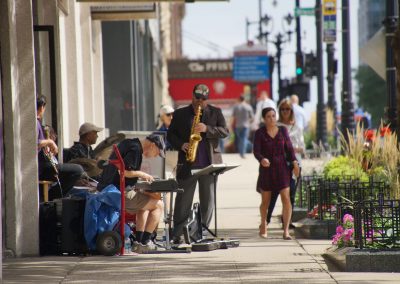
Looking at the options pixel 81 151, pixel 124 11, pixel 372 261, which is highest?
pixel 124 11

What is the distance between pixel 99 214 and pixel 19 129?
3.91ft

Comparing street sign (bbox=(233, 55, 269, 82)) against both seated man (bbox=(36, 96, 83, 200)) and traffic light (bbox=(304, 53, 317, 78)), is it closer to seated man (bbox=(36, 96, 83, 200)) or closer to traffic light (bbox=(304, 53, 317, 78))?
traffic light (bbox=(304, 53, 317, 78))

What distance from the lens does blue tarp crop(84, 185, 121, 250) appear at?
45.1ft

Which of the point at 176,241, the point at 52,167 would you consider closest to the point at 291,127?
the point at 176,241

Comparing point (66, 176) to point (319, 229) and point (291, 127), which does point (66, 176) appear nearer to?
point (319, 229)

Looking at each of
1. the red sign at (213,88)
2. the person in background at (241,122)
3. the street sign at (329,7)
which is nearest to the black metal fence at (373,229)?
the street sign at (329,7)

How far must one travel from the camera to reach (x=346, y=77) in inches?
1187

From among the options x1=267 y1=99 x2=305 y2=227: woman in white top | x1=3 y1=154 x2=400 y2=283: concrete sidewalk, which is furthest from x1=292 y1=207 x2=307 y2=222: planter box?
x1=3 y1=154 x2=400 y2=283: concrete sidewalk

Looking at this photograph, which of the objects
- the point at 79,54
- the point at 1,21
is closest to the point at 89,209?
the point at 1,21

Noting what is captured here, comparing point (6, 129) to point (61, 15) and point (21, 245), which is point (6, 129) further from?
point (61, 15)

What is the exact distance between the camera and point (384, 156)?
1711cm

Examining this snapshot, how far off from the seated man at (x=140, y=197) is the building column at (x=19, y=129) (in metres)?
0.79

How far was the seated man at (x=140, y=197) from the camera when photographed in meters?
13.9

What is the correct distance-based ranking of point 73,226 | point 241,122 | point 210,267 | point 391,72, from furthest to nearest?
point 241,122
point 391,72
point 73,226
point 210,267
